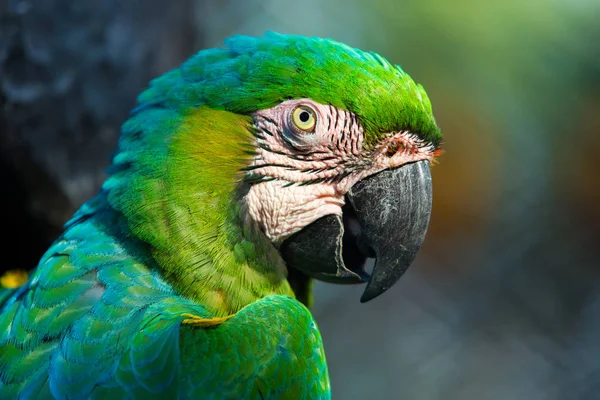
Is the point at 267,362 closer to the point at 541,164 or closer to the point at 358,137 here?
the point at 358,137

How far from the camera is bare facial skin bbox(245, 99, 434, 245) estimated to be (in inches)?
52.6

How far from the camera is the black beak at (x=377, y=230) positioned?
4.45 ft

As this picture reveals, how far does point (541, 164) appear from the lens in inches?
157

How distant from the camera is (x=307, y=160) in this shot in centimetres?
138

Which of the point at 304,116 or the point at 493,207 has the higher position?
the point at 304,116

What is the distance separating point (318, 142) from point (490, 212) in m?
3.01

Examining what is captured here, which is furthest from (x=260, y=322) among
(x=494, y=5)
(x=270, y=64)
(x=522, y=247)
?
(x=494, y=5)

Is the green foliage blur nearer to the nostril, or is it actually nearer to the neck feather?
the nostril

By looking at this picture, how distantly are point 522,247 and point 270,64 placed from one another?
3244mm

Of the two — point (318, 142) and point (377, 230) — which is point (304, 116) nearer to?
point (318, 142)

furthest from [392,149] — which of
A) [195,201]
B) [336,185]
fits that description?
[195,201]

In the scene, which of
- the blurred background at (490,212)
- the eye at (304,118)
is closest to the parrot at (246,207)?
the eye at (304,118)

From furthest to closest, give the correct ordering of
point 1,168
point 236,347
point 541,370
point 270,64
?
point 541,370 → point 1,168 → point 270,64 → point 236,347

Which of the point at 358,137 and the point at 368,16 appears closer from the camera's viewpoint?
the point at 358,137
